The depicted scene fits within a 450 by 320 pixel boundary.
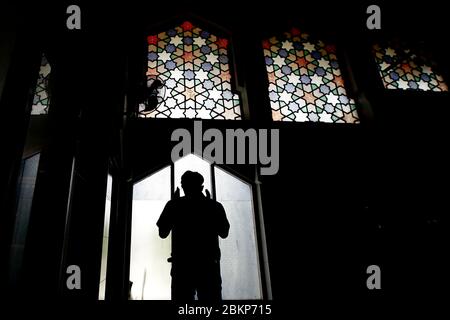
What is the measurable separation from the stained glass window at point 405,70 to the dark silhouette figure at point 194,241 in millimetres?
3393

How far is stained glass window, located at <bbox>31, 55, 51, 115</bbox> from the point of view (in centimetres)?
147

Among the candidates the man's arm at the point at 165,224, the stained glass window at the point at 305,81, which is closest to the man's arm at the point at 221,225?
the man's arm at the point at 165,224

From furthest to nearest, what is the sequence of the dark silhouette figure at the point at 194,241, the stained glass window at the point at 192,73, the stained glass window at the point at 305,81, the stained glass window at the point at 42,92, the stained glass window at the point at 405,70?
the stained glass window at the point at 405,70, the stained glass window at the point at 305,81, the stained glass window at the point at 192,73, the dark silhouette figure at the point at 194,241, the stained glass window at the point at 42,92

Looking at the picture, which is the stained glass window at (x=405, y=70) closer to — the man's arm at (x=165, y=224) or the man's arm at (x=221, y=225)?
the man's arm at (x=221, y=225)

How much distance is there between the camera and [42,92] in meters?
1.54

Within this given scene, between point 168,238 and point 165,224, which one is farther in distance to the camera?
point 168,238

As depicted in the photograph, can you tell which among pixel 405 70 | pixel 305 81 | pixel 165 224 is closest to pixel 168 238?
pixel 165 224

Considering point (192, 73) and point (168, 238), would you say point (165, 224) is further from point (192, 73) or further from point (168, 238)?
point (192, 73)

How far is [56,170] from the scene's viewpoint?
157 cm

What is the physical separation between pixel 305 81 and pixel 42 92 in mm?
3639

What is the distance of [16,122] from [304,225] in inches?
114

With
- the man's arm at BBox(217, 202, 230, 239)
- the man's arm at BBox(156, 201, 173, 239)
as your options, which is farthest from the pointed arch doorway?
the man's arm at BBox(217, 202, 230, 239)

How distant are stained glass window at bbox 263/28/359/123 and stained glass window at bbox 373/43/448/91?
0.65m

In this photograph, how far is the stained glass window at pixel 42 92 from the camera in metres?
1.47
